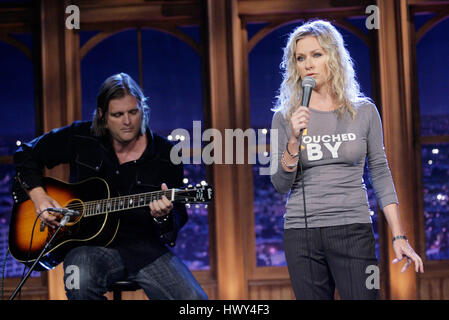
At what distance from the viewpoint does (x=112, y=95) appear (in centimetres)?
291

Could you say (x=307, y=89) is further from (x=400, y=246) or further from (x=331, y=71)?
(x=400, y=246)

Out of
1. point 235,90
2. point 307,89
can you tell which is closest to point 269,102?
point 235,90

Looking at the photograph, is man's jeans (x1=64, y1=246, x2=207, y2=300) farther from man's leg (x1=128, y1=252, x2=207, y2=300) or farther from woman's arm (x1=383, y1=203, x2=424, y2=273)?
woman's arm (x1=383, y1=203, x2=424, y2=273)

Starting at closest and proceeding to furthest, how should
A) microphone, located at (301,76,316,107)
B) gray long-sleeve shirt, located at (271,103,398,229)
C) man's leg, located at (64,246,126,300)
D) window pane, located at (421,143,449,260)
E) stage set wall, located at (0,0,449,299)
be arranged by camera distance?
microphone, located at (301,76,316,107)
gray long-sleeve shirt, located at (271,103,398,229)
man's leg, located at (64,246,126,300)
stage set wall, located at (0,0,449,299)
window pane, located at (421,143,449,260)

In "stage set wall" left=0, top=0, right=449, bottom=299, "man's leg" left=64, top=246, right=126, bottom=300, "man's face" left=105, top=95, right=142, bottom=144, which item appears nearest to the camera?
"man's leg" left=64, top=246, right=126, bottom=300

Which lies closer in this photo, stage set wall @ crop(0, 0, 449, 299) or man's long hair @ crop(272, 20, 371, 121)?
man's long hair @ crop(272, 20, 371, 121)

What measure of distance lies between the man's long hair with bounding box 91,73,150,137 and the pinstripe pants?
1268 mm

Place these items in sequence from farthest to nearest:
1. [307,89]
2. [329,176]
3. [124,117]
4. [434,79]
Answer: [434,79], [124,117], [329,176], [307,89]

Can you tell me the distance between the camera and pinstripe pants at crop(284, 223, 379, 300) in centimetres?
199

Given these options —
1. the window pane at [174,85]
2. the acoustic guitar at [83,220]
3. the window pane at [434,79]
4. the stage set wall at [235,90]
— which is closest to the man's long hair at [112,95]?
the acoustic guitar at [83,220]

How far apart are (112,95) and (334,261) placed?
4.97 ft

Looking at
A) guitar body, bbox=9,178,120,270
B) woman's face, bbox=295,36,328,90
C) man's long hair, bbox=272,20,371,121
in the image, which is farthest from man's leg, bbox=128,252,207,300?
woman's face, bbox=295,36,328,90
